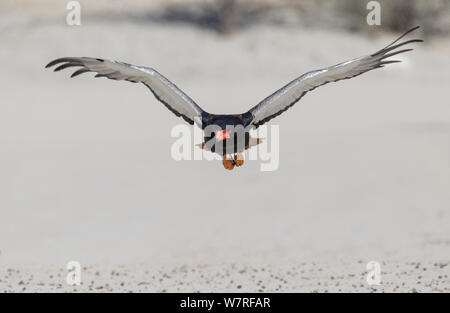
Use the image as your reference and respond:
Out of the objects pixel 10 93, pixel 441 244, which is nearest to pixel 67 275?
pixel 441 244

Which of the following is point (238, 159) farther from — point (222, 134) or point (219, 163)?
point (219, 163)

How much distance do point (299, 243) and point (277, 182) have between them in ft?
19.8

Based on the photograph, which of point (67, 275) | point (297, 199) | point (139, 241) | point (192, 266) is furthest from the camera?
point (297, 199)

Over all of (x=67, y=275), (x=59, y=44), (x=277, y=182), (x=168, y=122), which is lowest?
(x=67, y=275)

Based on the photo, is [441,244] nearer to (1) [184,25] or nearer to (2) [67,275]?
(2) [67,275]

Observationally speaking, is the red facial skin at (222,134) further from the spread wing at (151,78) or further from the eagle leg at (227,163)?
the spread wing at (151,78)

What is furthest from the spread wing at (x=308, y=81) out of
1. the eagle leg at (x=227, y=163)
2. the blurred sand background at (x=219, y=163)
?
the blurred sand background at (x=219, y=163)

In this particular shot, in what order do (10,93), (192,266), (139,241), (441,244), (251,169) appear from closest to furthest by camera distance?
(192,266) < (441,244) < (139,241) < (251,169) < (10,93)

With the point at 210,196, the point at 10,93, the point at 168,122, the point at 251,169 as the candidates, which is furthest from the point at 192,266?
the point at 10,93

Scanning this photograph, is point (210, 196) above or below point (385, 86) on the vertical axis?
below

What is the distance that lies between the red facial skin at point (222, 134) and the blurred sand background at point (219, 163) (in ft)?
18.5

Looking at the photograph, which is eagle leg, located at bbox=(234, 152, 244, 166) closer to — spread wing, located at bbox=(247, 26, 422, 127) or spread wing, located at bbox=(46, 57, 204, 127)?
spread wing, located at bbox=(247, 26, 422, 127)

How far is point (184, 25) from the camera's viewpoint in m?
46.9

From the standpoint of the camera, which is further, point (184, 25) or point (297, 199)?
point (184, 25)
